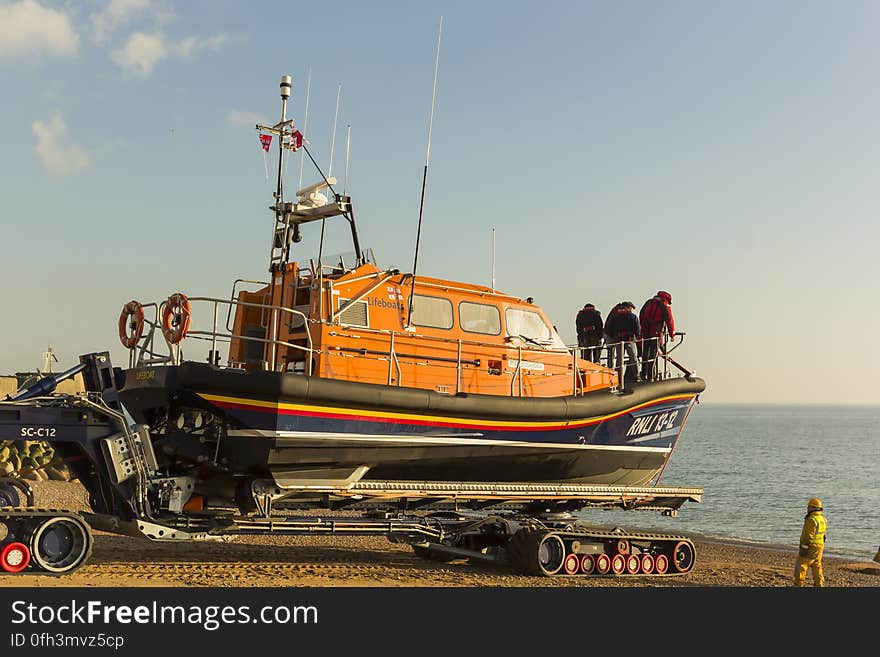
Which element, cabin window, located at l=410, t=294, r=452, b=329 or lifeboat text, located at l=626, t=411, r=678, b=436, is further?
lifeboat text, located at l=626, t=411, r=678, b=436

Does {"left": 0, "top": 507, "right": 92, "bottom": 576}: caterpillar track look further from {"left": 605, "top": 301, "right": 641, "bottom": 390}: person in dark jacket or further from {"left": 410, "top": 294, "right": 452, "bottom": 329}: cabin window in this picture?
{"left": 605, "top": 301, "right": 641, "bottom": 390}: person in dark jacket

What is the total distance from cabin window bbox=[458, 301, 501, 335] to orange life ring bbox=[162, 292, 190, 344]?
335cm

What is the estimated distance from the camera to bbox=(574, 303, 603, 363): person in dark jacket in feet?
40.9

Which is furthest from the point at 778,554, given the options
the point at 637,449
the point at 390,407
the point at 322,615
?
the point at 322,615

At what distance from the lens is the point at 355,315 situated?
9711mm

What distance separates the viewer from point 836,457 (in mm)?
71438

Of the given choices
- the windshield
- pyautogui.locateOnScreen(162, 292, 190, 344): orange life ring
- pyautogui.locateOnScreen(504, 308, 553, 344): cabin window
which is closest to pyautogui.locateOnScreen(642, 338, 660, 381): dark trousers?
the windshield

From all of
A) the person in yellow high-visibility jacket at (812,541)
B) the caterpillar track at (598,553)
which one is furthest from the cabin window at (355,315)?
the person in yellow high-visibility jacket at (812,541)

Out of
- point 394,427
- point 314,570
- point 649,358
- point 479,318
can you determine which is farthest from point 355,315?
point 649,358

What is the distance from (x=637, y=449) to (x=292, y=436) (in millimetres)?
4939

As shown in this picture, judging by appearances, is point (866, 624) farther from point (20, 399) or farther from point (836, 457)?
point (836, 457)

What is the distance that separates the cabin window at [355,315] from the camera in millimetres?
9617

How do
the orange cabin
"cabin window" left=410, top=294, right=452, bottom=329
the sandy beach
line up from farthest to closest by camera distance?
1. "cabin window" left=410, top=294, right=452, bottom=329
2. the orange cabin
3. the sandy beach

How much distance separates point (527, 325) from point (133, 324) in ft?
15.9
